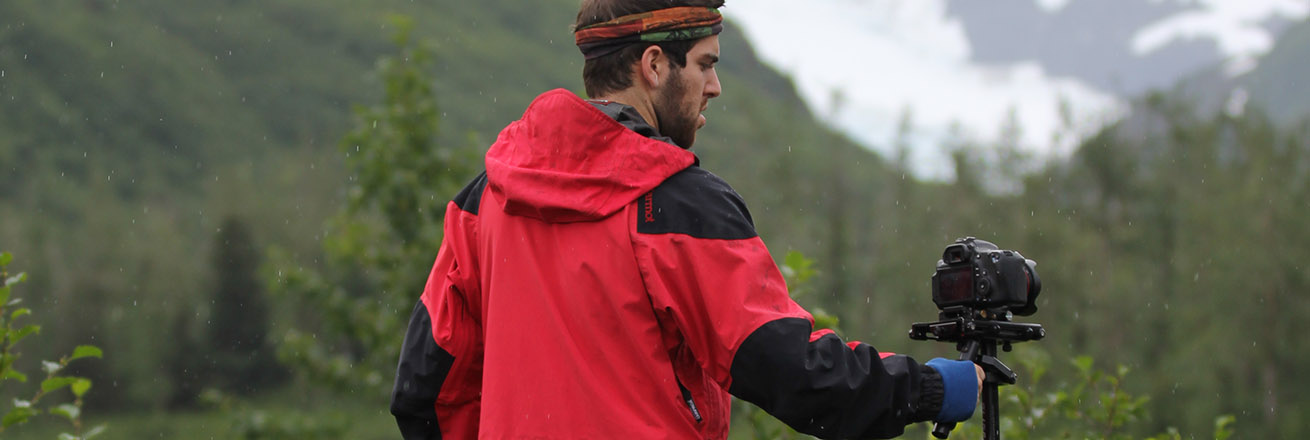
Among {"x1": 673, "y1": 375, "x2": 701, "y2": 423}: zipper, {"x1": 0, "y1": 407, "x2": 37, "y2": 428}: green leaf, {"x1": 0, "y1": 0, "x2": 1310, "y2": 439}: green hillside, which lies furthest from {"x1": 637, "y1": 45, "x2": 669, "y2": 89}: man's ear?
{"x1": 0, "y1": 407, "x2": 37, "y2": 428}: green leaf

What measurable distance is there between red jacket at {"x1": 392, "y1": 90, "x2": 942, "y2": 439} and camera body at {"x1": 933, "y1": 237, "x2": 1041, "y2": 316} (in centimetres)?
23

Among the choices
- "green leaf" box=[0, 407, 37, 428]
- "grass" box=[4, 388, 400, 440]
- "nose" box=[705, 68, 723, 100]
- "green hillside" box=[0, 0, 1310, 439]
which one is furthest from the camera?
"grass" box=[4, 388, 400, 440]

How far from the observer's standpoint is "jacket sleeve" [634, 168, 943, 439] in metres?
1.98

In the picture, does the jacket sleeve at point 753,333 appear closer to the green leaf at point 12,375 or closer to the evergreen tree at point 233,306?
the green leaf at point 12,375

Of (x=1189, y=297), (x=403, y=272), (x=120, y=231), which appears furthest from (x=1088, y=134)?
(x=120, y=231)

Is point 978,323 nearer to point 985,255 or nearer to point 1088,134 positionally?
point 985,255

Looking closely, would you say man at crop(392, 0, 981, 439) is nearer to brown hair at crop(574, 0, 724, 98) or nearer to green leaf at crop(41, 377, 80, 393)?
brown hair at crop(574, 0, 724, 98)

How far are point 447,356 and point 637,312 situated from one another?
0.53 meters

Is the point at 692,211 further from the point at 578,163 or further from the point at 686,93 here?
the point at 686,93

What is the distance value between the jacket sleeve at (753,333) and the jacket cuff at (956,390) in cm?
2

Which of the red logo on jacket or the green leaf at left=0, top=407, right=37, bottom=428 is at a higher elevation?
the red logo on jacket

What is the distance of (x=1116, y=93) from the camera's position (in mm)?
54125

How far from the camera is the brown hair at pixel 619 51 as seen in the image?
89.4 inches

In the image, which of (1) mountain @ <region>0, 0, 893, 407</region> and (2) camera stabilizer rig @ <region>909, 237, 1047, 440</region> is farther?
(1) mountain @ <region>0, 0, 893, 407</region>
